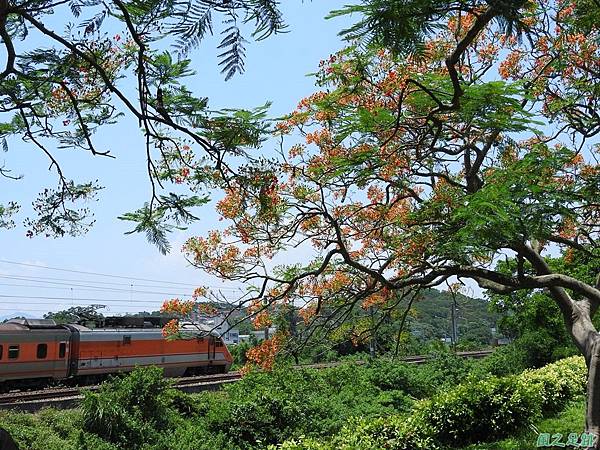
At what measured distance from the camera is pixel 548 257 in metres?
12.4

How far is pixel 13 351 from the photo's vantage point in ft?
43.0

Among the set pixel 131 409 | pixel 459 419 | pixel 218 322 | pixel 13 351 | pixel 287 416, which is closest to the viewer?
pixel 218 322

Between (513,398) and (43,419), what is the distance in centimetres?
700

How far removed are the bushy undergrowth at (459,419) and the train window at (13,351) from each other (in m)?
8.95

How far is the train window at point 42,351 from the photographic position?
45.1ft

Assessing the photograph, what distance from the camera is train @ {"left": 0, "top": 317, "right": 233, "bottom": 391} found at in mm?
13266

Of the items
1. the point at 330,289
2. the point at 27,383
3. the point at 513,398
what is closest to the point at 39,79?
the point at 330,289

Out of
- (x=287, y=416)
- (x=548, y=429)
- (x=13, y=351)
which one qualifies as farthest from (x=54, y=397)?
(x=548, y=429)

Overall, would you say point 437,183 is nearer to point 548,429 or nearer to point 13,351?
point 548,429

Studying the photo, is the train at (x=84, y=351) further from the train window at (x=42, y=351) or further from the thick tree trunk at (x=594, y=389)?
the thick tree trunk at (x=594, y=389)

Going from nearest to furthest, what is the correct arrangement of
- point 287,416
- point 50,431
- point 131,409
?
point 50,431 → point 287,416 → point 131,409

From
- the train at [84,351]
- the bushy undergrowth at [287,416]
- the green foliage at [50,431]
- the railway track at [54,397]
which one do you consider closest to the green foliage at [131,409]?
the bushy undergrowth at [287,416]

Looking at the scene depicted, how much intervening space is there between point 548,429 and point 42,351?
11.2m

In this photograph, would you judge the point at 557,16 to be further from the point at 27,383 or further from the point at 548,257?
the point at 27,383
